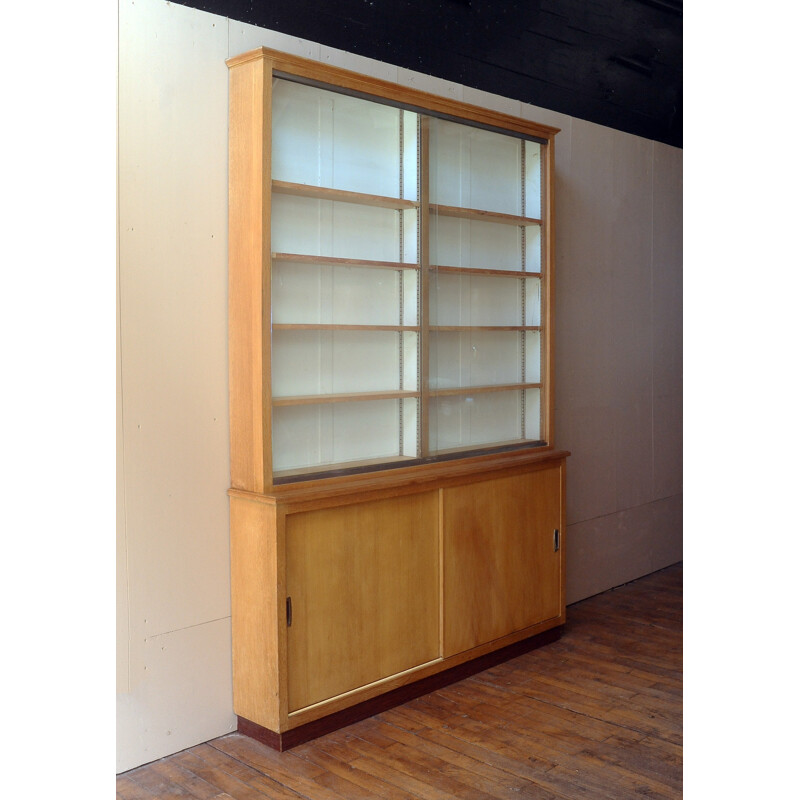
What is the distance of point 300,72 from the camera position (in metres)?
3.21

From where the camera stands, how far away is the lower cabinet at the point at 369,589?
3.20 meters

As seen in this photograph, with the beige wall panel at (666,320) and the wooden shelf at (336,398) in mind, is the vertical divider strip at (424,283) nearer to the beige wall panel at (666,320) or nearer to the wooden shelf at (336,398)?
the wooden shelf at (336,398)

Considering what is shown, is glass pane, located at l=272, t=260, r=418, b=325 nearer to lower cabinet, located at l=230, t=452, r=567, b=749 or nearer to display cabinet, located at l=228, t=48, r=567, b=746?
display cabinet, located at l=228, t=48, r=567, b=746

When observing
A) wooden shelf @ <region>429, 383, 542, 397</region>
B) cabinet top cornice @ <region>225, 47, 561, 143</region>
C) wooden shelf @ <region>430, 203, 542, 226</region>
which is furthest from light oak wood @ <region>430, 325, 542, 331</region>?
cabinet top cornice @ <region>225, 47, 561, 143</region>

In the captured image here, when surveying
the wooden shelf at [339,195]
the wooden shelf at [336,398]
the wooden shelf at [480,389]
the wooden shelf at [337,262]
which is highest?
the wooden shelf at [339,195]

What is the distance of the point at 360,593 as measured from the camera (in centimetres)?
345

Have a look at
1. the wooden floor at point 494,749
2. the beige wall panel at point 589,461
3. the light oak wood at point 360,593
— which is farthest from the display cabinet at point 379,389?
the beige wall panel at point 589,461

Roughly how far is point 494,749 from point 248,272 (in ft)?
6.65

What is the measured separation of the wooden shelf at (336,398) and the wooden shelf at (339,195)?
31.8 inches

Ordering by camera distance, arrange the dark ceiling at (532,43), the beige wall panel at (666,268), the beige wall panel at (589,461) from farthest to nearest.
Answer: the beige wall panel at (666,268) → the beige wall panel at (589,461) → the dark ceiling at (532,43)

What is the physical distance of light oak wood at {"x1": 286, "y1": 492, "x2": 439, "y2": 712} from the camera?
325 centimetres

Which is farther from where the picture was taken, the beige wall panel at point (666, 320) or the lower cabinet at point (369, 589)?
the beige wall panel at point (666, 320)

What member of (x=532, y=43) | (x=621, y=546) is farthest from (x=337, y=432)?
(x=621, y=546)
